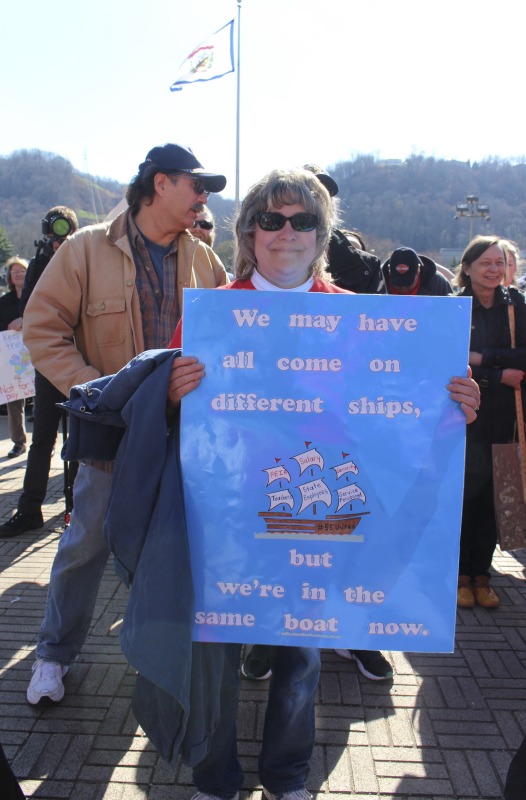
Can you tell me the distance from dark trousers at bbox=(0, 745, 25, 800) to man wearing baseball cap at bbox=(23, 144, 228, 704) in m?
0.85

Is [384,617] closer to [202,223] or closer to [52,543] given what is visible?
[52,543]

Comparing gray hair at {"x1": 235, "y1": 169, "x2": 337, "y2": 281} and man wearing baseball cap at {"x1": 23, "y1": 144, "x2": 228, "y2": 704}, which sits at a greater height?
gray hair at {"x1": 235, "y1": 169, "x2": 337, "y2": 281}

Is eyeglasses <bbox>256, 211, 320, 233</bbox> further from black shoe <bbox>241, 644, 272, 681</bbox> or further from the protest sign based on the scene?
the protest sign

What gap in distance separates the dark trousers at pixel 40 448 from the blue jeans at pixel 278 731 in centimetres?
305

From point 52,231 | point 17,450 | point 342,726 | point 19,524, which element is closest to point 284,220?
point 342,726

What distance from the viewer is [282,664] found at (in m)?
2.03

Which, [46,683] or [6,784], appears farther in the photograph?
[46,683]

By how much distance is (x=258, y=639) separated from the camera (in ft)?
5.97

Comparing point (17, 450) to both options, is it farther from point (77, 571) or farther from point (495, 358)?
point (495, 358)

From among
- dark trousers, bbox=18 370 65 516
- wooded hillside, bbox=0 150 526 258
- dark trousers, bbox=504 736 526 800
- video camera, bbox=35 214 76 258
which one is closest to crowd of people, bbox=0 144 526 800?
dark trousers, bbox=504 736 526 800

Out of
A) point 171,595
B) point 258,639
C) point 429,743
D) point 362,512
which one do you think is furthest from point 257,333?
point 429,743

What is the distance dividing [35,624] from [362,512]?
2315 millimetres

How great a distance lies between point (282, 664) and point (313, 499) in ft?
2.03

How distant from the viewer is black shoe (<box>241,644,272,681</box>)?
2.91 meters
